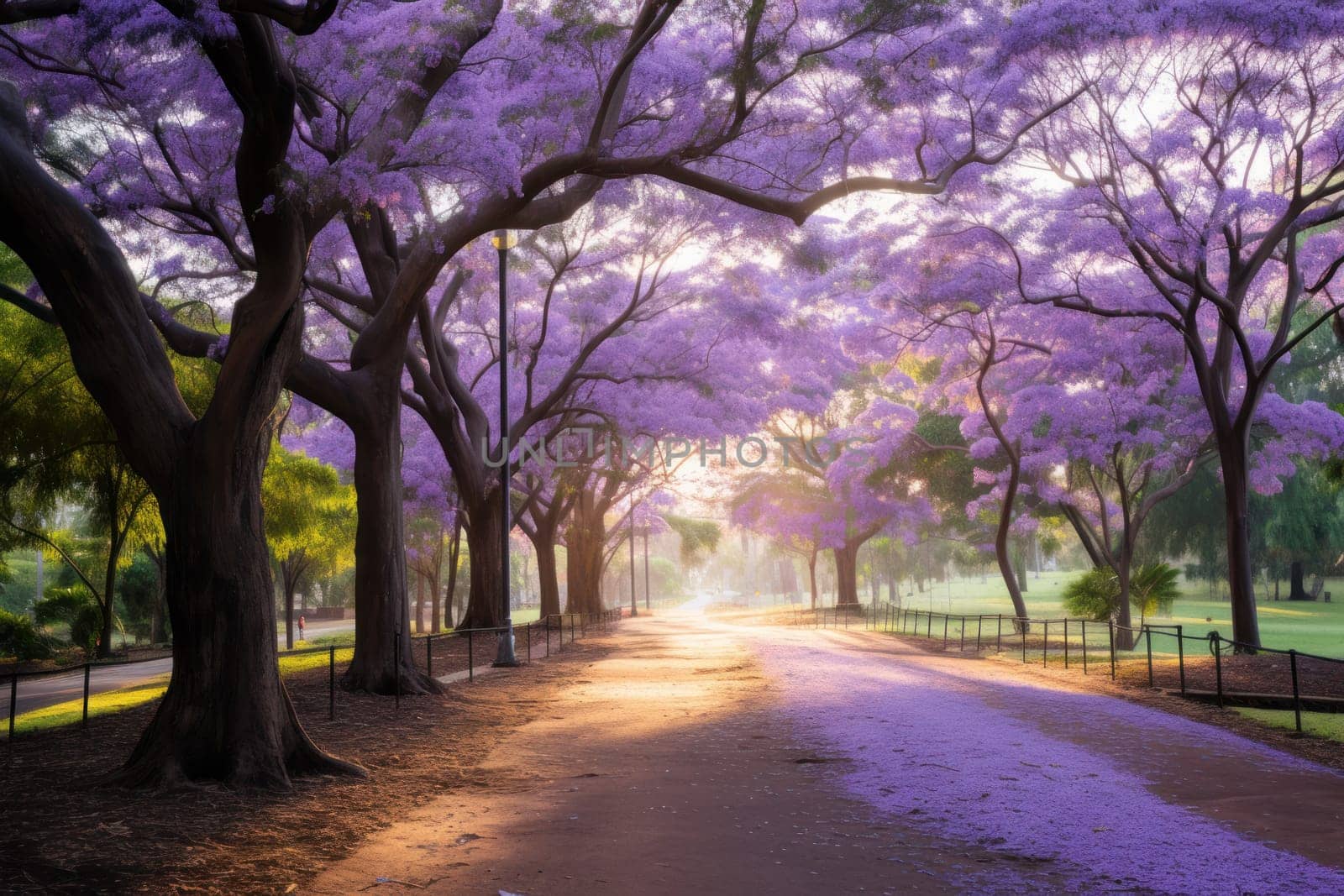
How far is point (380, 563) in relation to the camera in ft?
55.1

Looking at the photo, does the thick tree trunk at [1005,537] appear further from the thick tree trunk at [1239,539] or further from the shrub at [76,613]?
the shrub at [76,613]

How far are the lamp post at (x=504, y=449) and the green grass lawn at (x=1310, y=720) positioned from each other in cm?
1320

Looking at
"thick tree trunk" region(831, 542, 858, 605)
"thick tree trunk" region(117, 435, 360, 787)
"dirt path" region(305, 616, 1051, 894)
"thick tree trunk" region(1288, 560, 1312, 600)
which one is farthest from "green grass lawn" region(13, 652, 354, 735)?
"thick tree trunk" region(1288, 560, 1312, 600)

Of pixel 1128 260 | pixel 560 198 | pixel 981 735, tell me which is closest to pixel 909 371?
pixel 1128 260

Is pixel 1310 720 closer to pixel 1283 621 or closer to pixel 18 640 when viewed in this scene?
pixel 18 640

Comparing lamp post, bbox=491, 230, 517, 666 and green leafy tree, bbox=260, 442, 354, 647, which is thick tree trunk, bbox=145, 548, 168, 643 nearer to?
green leafy tree, bbox=260, 442, 354, 647

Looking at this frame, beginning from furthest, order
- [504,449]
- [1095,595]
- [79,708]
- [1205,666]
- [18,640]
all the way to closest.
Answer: [1095,595]
[18,640]
[504,449]
[1205,666]
[79,708]

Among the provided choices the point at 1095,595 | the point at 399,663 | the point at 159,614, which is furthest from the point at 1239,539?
the point at 159,614

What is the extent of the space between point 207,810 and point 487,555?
1784cm

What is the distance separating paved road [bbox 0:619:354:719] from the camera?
18.8 metres

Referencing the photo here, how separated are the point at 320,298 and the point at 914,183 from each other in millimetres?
13847

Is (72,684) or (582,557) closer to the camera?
(72,684)

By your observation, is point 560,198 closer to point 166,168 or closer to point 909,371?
point 166,168

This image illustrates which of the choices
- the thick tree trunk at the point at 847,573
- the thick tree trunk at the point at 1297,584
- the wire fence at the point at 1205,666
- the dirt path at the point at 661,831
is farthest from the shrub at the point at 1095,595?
the thick tree trunk at the point at 1297,584
